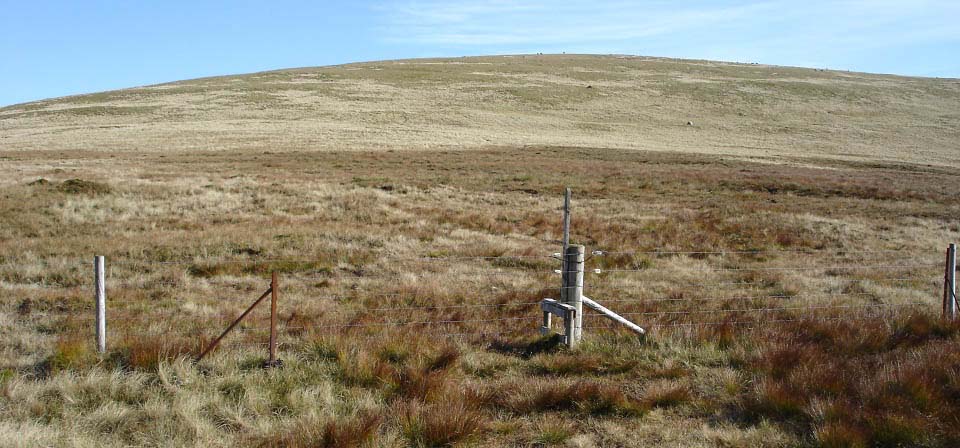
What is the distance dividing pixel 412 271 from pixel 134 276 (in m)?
4.59

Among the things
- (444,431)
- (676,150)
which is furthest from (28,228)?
(676,150)

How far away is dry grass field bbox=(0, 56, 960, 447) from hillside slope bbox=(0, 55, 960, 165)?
1026cm

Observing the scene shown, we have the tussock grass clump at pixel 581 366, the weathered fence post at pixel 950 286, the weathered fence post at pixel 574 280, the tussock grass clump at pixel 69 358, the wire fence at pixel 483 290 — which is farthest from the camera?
the wire fence at pixel 483 290

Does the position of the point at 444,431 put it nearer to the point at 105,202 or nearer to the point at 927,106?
the point at 105,202

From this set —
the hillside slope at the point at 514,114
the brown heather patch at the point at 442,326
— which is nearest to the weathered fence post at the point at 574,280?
the brown heather patch at the point at 442,326

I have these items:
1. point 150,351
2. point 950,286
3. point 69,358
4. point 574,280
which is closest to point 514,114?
point 950,286

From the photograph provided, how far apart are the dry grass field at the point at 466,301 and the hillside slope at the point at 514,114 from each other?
10258 millimetres

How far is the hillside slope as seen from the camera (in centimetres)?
4731

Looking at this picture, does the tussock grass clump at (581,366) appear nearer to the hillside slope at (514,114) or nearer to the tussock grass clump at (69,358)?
the tussock grass clump at (69,358)

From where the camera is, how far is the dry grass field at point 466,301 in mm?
5055

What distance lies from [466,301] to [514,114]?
56.5 m

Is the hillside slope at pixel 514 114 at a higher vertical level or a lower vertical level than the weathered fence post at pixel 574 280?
higher

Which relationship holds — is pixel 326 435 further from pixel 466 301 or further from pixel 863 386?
pixel 466 301

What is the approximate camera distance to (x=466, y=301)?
9.78 m
